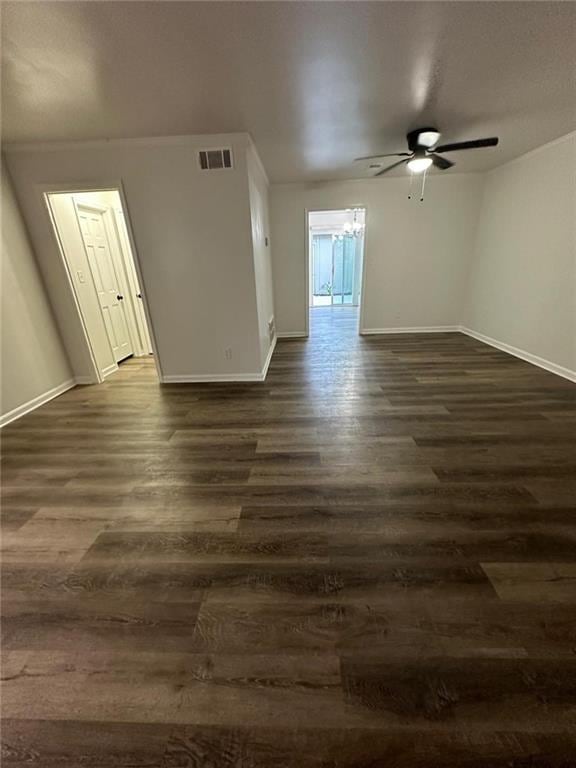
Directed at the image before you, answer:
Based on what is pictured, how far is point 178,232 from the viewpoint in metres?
3.32

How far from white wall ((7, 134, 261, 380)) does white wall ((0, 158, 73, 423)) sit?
0.14m

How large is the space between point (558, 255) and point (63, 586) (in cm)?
541

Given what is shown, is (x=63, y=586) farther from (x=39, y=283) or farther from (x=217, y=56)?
(x=39, y=283)

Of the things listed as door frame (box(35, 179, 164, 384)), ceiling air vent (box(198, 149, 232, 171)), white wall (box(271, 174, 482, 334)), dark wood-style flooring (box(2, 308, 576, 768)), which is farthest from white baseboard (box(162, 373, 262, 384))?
white wall (box(271, 174, 482, 334))

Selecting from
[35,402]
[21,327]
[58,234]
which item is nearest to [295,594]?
[35,402]

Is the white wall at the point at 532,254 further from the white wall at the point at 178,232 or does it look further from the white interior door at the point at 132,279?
the white interior door at the point at 132,279

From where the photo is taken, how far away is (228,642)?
117 cm

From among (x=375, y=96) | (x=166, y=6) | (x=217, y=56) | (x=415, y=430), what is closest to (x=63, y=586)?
(x=415, y=430)

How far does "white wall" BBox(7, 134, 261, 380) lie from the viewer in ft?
10.2

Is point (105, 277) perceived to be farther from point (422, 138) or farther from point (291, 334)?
point (422, 138)

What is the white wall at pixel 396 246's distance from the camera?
5117mm

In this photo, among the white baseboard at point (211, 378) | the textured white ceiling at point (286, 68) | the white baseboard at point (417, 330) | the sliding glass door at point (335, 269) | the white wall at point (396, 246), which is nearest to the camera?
the textured white ceiling at point (286, 68)

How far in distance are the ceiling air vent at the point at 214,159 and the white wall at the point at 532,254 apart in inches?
148

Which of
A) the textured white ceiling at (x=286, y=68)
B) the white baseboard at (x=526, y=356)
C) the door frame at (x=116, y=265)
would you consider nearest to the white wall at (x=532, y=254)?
the white baseboard at (x=526, y=356)
